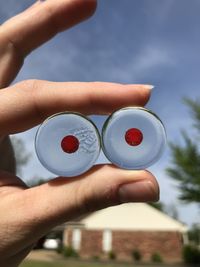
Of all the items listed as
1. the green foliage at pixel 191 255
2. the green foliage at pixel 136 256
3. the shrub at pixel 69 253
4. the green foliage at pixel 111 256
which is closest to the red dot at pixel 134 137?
the green foliage at pixel 191 255

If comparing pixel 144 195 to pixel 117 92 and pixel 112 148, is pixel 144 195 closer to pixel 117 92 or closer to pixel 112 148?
pixel 112 148

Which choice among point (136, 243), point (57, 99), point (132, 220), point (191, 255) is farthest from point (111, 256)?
point (57, 99)

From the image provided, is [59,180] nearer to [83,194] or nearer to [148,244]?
[83,194]

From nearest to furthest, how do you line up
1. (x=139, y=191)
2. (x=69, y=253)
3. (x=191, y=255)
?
(x=139, y=191), (x=191, y=255), (x=69, y=253)

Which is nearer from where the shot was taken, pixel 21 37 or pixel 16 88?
pixel 16 88

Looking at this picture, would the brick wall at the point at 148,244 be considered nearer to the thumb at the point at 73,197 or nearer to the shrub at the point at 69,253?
the shrub at the point at 69,253

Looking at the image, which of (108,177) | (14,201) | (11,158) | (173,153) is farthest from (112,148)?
(173,153)
